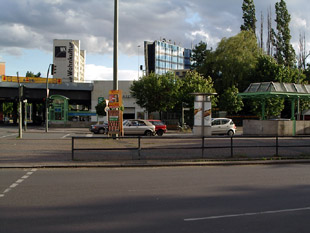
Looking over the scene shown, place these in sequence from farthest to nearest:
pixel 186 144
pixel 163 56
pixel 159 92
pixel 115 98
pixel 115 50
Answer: pixel 163 56 → pixel 159 92 → pixel 115 50 → pixel 115 98 → pixel 186 144

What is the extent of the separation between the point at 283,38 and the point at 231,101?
24.4 m

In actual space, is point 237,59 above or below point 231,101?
above

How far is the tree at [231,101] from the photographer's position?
5019 centimetres

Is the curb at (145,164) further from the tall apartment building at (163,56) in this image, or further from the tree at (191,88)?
the tall apartment building at (163,56)

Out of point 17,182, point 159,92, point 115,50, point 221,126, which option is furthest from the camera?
point 159,92

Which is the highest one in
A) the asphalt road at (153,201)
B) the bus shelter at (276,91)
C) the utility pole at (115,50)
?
the utility pole at (115,50)

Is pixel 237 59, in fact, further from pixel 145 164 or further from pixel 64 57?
pixel 64 57

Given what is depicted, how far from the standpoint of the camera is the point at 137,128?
29203mm

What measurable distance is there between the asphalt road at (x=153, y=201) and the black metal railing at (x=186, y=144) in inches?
94.0

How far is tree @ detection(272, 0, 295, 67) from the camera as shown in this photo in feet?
214

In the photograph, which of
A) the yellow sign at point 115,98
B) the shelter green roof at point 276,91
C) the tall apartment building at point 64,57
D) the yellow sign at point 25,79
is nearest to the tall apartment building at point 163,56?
the tall apartment building at point 64,57

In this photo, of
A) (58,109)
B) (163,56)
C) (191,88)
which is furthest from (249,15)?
(163,56)

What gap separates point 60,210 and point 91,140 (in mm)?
7599

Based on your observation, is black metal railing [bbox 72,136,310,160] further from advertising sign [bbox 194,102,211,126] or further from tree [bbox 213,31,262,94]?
tree [bbox 213,31,262,94]
